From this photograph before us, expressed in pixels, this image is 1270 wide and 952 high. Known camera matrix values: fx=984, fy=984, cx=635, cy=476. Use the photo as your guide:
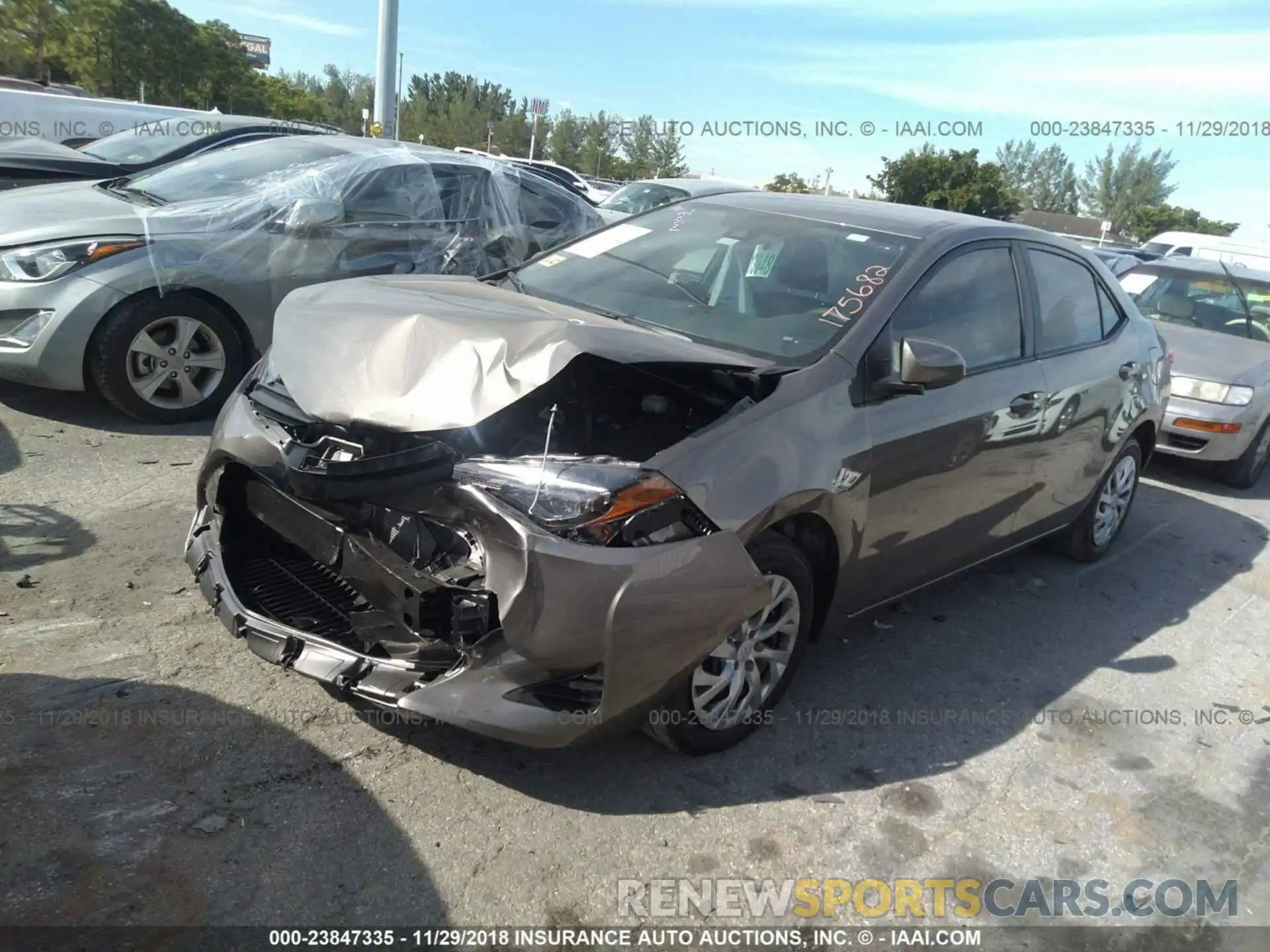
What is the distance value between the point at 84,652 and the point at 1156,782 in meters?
3.78

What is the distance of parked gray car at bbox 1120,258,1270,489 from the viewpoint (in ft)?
23.7

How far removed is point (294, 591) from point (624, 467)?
1179 millimetres

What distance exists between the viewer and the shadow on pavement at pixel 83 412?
18.0 feet

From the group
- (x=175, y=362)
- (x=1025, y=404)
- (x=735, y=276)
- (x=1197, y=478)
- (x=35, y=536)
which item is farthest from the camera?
(x=1197, y=478)

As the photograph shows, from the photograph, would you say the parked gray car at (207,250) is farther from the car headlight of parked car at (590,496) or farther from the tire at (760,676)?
the tire at (760,676)

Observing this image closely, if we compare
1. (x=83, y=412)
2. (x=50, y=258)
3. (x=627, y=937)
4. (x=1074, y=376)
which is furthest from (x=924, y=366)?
(x=83, y=412)

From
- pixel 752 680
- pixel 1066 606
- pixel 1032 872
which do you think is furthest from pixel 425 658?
pixel 1066 606

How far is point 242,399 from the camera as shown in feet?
11.2

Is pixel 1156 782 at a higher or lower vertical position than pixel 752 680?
lower

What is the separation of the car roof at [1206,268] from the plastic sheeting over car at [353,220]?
226 inches

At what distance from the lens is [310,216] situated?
610 centimetres

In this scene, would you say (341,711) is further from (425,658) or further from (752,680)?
(752,680)

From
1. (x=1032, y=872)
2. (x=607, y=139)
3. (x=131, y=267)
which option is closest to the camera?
(x=1032, y=872)
